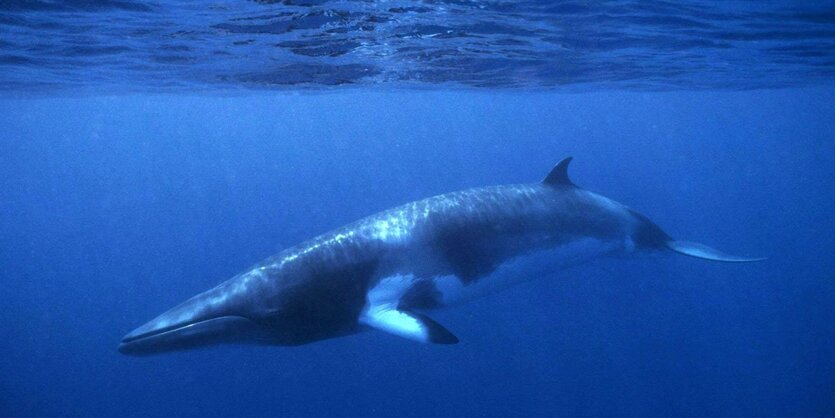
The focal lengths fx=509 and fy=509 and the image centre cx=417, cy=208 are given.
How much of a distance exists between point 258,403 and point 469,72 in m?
15.1

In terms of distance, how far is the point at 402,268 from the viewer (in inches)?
320

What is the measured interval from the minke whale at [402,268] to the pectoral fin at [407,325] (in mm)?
16

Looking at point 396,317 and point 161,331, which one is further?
point 396,317

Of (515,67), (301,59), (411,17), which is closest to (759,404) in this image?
(515,67)

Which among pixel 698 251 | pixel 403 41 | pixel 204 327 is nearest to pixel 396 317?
pixel 204 327

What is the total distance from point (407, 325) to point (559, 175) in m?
5.32

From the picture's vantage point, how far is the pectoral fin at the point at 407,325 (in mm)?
6617

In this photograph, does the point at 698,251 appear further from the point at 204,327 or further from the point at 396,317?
the point at 204,327

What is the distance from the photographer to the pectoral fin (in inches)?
261

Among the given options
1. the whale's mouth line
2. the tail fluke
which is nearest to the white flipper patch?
the whale's mouth line

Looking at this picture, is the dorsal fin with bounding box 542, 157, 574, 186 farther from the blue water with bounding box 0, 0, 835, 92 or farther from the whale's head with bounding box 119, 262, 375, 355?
the whale's head with bounding box 119, 262, 375, 355

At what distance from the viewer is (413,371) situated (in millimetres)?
18828

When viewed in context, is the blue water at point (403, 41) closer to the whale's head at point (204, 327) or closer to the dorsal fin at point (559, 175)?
the dorsal fin at point (559, 175)

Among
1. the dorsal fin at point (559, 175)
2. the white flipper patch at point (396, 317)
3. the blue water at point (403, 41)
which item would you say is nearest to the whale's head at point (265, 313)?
the white flipper patch at point (396, 317)
